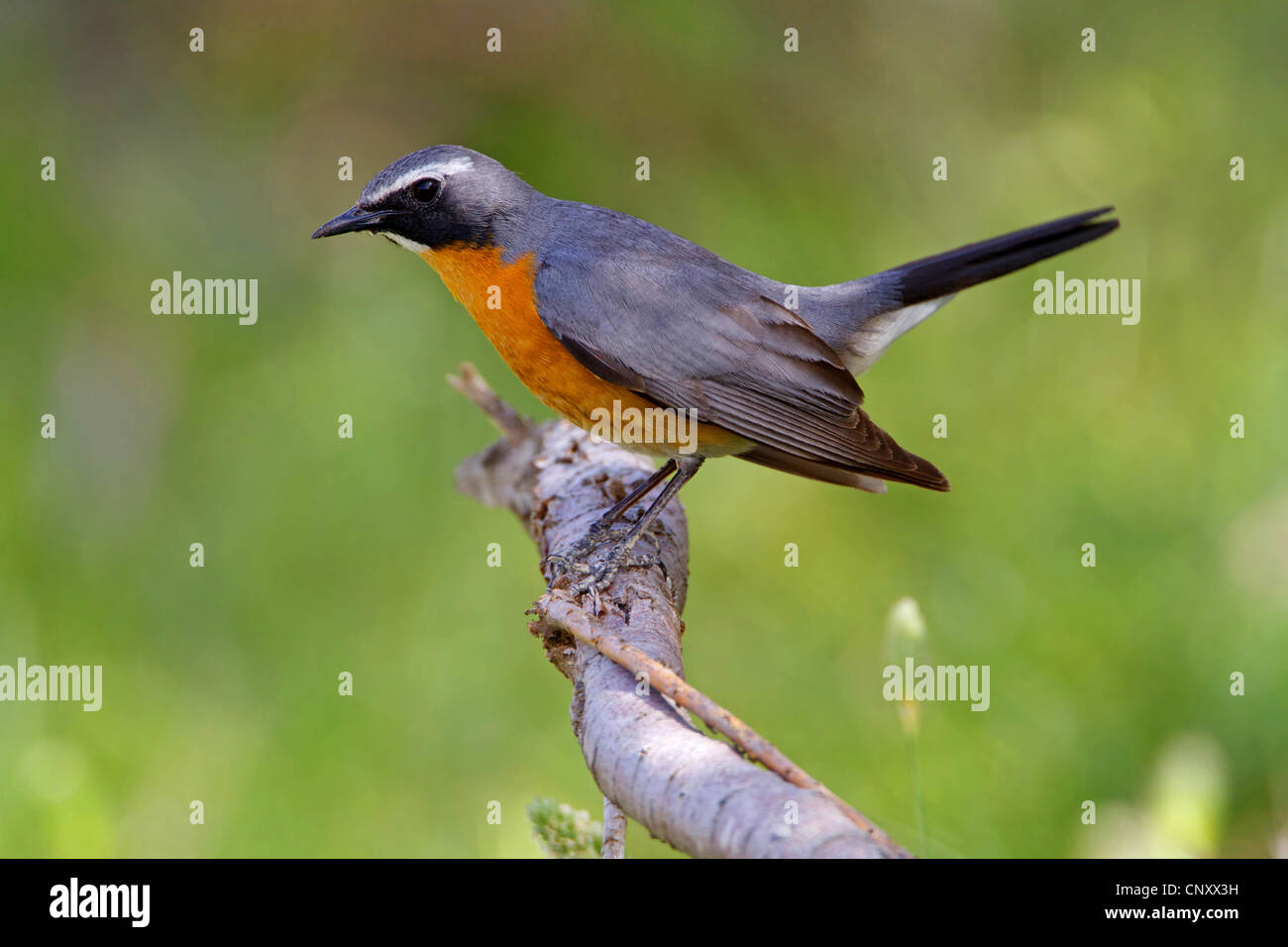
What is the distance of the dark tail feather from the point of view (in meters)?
4.68

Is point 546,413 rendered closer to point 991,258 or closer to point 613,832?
point 991,258

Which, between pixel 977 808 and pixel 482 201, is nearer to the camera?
pixel 482 201

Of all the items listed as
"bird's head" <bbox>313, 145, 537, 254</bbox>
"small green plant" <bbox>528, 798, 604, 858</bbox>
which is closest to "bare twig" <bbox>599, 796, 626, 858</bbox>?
"small green plant" <bbox>528, 798, 604, 858</bbox>

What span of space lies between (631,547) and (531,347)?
86 cm

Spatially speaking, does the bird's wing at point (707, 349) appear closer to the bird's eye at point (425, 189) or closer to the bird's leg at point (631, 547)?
the bird's leg at point (631, 547)

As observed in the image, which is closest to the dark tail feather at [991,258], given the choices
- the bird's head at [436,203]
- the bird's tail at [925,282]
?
the bird's tail at [925,282]

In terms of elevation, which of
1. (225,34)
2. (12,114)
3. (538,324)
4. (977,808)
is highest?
(225,34)

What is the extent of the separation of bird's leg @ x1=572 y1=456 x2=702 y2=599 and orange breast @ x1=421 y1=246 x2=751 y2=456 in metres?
0.13

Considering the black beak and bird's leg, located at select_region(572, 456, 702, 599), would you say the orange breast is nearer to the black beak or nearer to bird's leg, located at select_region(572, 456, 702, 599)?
bird's leg, located at select_region(572, 456, 702, 599)

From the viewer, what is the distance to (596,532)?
4438 millimetres

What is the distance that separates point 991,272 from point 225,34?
253 inches

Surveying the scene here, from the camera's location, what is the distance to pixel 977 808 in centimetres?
527
